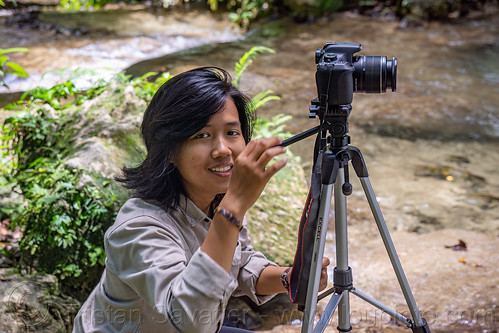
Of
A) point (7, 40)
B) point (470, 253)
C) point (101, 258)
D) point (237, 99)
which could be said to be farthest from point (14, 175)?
point (7, 40)

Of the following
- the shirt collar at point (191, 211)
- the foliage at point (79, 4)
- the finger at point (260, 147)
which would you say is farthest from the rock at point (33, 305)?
the foliage at point (79, 4)

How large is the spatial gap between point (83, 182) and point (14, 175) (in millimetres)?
658

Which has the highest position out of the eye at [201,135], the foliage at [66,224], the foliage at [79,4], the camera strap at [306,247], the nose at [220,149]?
the eye at [201,135]

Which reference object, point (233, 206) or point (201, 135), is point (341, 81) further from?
point (233, 206)

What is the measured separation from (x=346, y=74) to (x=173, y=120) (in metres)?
0.53

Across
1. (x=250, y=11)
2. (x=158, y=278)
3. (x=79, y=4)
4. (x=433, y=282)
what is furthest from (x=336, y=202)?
(x=79, y=4)

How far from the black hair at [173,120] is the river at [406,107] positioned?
1.03 meters

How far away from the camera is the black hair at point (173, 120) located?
63.0 inches

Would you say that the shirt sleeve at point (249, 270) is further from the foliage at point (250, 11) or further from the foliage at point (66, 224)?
the foliage at point (250, 11)

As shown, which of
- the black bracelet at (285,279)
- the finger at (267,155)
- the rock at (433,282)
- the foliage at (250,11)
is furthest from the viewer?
the foliage at (250,11)

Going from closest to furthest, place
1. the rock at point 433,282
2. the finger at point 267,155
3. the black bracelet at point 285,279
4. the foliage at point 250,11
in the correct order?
the finger at point 267,155, the black bracelet at point 285,279, the rock at point 433,282, the foliage at point 250,11

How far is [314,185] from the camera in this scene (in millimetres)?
1739

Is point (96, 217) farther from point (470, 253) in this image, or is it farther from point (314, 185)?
point (470, 253)

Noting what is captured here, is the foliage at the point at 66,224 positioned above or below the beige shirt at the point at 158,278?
below
